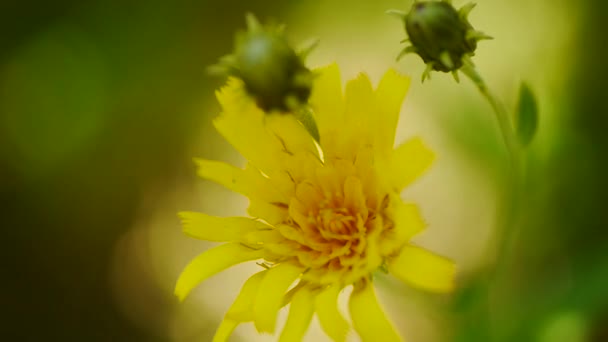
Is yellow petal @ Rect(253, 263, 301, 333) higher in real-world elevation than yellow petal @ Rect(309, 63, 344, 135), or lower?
lower

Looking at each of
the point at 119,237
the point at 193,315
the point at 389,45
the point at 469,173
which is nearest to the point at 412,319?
the point at 469,173

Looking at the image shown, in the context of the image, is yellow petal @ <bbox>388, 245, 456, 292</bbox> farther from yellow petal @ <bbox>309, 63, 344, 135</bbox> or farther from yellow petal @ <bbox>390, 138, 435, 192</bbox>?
yellow petal @ <bbox>309, 63, 344, 135</bbox>

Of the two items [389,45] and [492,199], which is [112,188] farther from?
[492,199]

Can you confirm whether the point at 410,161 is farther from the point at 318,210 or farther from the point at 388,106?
the point at 318,210

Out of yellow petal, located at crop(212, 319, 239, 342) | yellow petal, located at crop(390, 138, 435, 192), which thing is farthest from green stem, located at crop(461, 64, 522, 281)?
yellow petal, located at crop(212, 319, 239, 342)

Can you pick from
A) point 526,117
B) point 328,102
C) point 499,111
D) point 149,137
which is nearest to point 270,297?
point 328,102

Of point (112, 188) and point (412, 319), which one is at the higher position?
point (112, 188)
